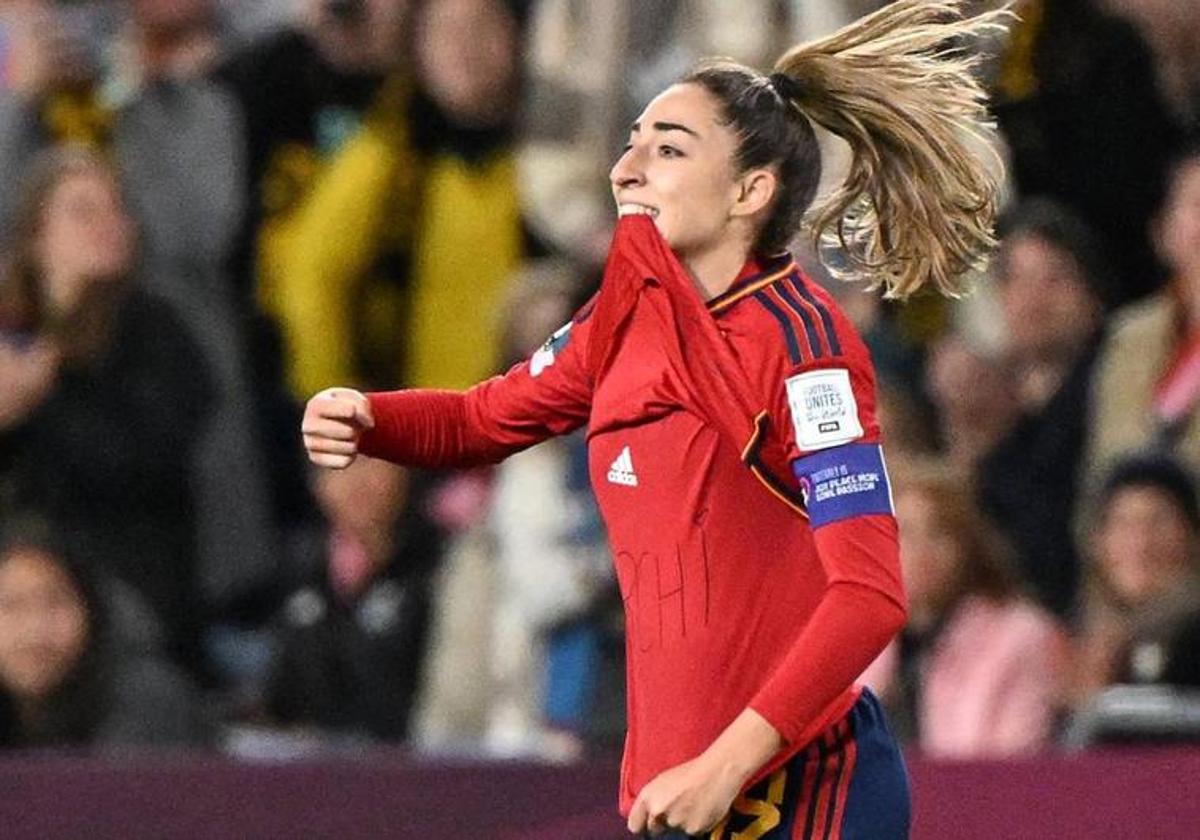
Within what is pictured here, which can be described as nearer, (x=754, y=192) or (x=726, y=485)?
(x=726, y=485)

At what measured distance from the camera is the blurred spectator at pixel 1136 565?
5820 mm

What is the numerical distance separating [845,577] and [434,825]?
2560 millimetres

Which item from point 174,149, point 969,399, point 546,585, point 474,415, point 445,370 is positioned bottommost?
point 546,585

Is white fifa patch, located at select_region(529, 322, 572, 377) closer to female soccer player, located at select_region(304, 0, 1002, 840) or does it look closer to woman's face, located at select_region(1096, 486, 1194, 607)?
female soccer player, located at select_region(304, 0, 1002, 840)

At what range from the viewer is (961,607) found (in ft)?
19.4

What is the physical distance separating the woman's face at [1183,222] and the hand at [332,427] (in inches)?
128

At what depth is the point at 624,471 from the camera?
324 cm

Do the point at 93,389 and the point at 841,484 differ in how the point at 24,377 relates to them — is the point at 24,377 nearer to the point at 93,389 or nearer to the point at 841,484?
the point at 93,389

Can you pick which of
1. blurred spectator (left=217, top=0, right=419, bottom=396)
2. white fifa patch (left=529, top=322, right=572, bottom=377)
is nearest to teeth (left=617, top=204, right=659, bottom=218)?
white fifa patch (left=529, top=322, right=572, bottom=377)

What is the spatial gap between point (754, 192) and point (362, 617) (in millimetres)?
3378

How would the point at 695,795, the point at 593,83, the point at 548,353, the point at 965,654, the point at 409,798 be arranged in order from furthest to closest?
the point at 593,83 < the point at 965,654 < the point at 409,798 < the point at 548,353 < the point at 695,795

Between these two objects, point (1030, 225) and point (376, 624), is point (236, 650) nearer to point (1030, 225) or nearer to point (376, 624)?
point (376, 624)

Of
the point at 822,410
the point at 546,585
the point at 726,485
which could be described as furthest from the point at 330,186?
the point at 822,410

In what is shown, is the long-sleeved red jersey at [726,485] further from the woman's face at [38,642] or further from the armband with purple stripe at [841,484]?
the woman's face at [38,642]
